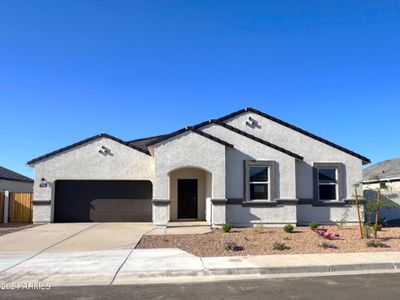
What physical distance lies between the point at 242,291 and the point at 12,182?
29.7 metres

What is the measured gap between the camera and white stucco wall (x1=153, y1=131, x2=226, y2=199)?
651 inches

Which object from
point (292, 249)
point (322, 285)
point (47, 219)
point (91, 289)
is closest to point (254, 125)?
point (292, 249)

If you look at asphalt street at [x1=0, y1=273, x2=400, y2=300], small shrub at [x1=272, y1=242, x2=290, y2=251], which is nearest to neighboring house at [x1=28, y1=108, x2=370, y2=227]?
small shrub at [x1=272, y1=242, x2=290, y2=251]

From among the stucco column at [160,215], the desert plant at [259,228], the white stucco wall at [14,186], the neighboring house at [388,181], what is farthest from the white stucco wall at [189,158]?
the white stucco wall at [14,186]

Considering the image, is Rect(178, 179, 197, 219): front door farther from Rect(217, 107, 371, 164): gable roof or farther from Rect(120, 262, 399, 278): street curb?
Rect(120, 262, 399, 278): street curb

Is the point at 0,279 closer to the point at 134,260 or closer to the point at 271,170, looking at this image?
the point at 134,260

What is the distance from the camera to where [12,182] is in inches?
1280

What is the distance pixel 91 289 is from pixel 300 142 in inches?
535

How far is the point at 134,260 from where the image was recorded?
10.0 meters

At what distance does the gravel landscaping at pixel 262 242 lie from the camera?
37.9ft

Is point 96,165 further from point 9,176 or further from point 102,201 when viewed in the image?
point 9,176

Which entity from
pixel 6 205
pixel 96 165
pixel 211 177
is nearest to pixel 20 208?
pixel 6 205

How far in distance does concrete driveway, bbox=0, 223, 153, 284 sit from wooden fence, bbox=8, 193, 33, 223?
11.3ft

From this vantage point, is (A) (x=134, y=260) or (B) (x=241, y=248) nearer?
(A) (x=134, y=260)
